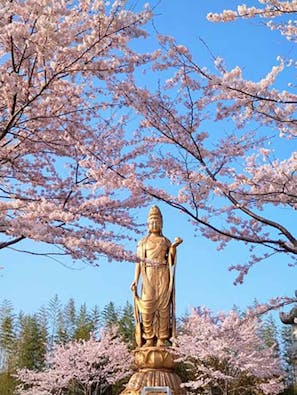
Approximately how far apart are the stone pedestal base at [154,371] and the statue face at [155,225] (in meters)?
2.18

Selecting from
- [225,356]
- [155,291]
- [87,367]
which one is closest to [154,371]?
[155,291]

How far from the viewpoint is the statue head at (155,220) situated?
10.7 metres

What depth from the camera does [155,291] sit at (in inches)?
407

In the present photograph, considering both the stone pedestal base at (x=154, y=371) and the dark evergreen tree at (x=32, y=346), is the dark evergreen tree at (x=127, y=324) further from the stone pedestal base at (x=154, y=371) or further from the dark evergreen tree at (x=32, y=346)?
the stone pedestal base at (x=154, y=371)

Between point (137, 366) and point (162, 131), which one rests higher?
point (162, 131)

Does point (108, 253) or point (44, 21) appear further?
point (108, 253)

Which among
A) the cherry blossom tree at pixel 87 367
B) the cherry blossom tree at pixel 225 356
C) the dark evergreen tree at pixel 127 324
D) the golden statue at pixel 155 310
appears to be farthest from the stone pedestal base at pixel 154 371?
the dark evergreen tree at pixel 127 324

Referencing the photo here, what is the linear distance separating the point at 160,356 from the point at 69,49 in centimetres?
695

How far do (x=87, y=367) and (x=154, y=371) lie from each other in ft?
28.7

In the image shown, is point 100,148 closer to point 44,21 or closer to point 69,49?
point 69,49

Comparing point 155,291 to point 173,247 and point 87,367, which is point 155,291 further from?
point 87,367

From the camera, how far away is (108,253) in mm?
4020

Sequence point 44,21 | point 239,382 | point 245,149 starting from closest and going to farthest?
1. point 44,21
2. point 245,149
3. point 239,382

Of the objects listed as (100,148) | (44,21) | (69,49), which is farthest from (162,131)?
(44,21)
